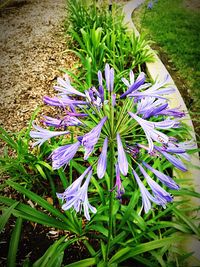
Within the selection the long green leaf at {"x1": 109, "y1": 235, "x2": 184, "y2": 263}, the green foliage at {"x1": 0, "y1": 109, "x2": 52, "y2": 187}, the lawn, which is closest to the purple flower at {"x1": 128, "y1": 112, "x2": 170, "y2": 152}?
the long green leaf at {"x1": 109, "y1": 235, "x2": 184, "y2": 263}

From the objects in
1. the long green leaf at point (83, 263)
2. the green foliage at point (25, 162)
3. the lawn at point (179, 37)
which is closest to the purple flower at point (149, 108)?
the long green leaf at point (83, 263)

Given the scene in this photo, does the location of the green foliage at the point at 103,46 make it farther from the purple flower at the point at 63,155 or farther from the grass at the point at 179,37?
the purple flower at the point at 63,155

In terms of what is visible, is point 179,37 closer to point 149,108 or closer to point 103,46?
point 103,46

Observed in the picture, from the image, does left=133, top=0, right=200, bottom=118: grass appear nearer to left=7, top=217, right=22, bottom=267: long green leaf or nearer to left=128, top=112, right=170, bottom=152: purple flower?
left=128, top=112, right=170, bottom=152: purple flower

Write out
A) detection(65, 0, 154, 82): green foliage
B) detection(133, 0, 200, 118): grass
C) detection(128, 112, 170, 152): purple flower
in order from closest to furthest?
detection(128, 112, 170, 152): purple flower, detection(65, 0, 154, 82): green foliage, detection(133, 0, 200, 118): grass

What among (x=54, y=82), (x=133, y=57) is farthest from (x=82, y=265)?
(x=133, y=57)

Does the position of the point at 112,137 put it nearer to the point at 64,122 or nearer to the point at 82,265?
the point at 64,122
